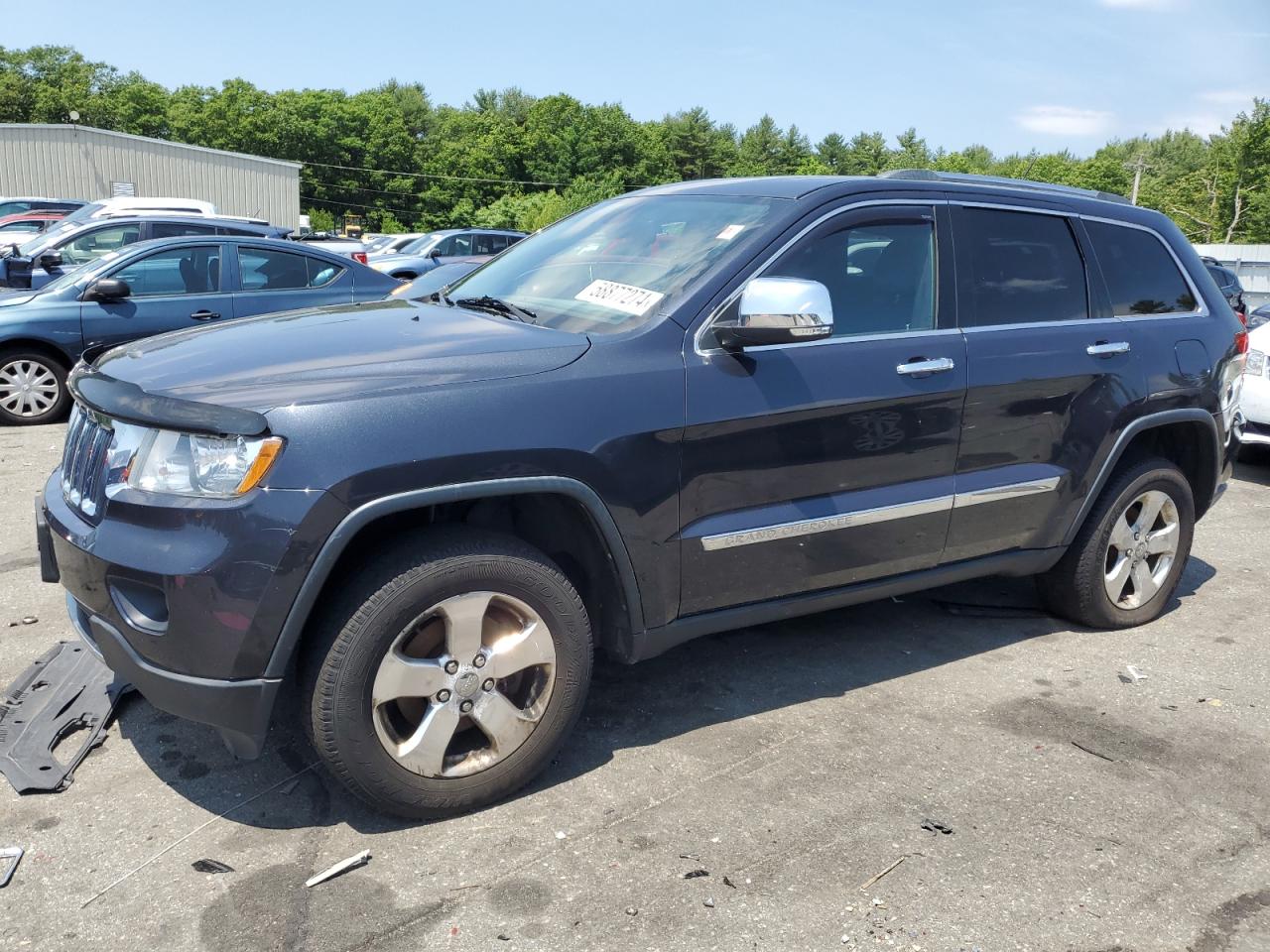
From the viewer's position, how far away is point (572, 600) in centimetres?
314

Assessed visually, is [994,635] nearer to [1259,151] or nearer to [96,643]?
[96,643]

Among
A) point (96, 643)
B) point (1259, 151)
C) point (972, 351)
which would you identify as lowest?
point (96, 643)

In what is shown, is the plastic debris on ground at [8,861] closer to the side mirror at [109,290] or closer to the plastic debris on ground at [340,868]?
the plastic debris on ground at [340,868]

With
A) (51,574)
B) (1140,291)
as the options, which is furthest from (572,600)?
(1140,291)

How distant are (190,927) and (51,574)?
116 centimetres

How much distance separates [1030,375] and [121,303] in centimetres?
737

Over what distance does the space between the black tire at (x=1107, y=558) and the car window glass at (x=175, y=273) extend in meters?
7.09

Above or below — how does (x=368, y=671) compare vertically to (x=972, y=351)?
below

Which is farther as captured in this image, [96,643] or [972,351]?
[972,351]

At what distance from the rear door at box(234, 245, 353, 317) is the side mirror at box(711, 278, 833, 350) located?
625 centimetres

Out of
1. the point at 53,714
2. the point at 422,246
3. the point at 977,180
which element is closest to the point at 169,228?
the point at 53,714

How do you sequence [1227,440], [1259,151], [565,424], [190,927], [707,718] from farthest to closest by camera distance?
[1259,151] → [1227,440] → [707,718] → [565,424] → [190,927]

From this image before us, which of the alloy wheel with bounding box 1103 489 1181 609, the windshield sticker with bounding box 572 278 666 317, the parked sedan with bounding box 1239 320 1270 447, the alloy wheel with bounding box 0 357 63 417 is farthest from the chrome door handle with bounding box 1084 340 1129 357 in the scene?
the alloy wheel with bounding box 0 357 63 417

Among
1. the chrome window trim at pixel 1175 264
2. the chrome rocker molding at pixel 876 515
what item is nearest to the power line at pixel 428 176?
the chrome window trim at pixel 1175 264
